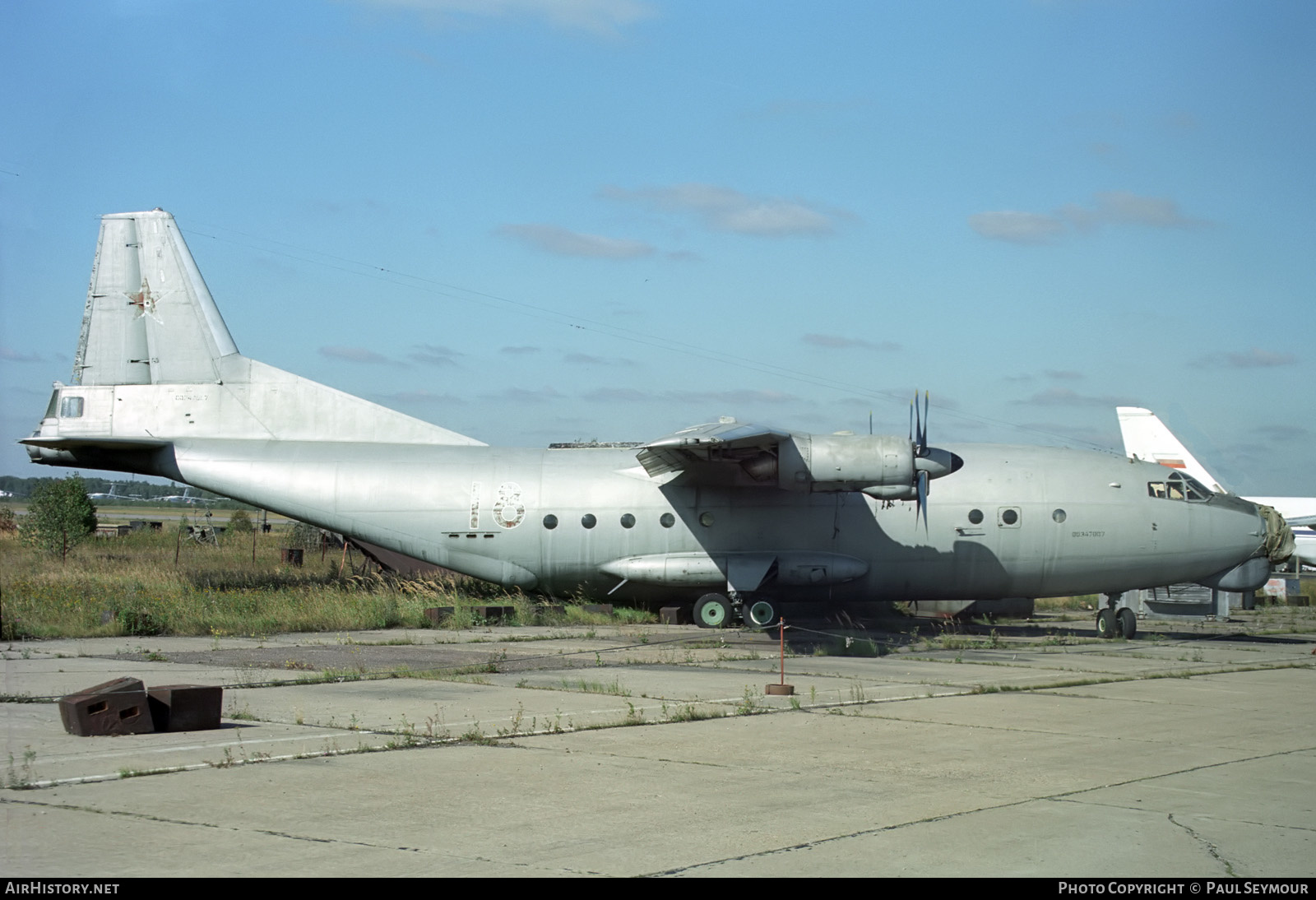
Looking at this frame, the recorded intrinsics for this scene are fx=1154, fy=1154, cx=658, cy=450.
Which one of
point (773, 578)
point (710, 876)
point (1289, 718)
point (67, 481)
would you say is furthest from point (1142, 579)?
point (67, 481)

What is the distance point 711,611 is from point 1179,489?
9990mm

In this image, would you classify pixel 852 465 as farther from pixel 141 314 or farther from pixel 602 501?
pixel 141 314

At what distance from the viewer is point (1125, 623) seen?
2386 cm

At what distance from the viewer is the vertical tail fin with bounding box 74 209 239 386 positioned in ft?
79.4

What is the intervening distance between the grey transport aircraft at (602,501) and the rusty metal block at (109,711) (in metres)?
13.5

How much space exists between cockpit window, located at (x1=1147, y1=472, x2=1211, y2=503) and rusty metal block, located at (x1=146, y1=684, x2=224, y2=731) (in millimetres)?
19350

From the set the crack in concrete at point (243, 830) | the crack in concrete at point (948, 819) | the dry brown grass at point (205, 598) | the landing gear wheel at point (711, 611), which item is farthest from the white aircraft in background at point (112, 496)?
the crack in concrete at point (948, 819)

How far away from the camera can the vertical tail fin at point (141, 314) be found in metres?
24.2

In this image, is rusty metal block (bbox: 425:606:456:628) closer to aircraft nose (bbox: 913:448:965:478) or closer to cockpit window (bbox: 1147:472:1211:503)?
aircraft nose (bbox: 913:448:965:478)

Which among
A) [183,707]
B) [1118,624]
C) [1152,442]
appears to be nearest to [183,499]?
[1152,442]

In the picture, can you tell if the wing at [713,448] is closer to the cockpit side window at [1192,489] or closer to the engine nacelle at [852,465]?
the engine nacelle at [852,465]

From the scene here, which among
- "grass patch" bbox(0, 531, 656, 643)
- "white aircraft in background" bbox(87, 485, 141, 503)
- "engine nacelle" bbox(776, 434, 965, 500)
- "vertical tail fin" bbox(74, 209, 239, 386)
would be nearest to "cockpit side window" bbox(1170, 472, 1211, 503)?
"engine nacelle" bbox(776, 434, 965, 500)

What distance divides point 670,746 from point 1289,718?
24.6ft

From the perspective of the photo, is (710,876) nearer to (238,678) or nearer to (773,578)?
(238,678)
